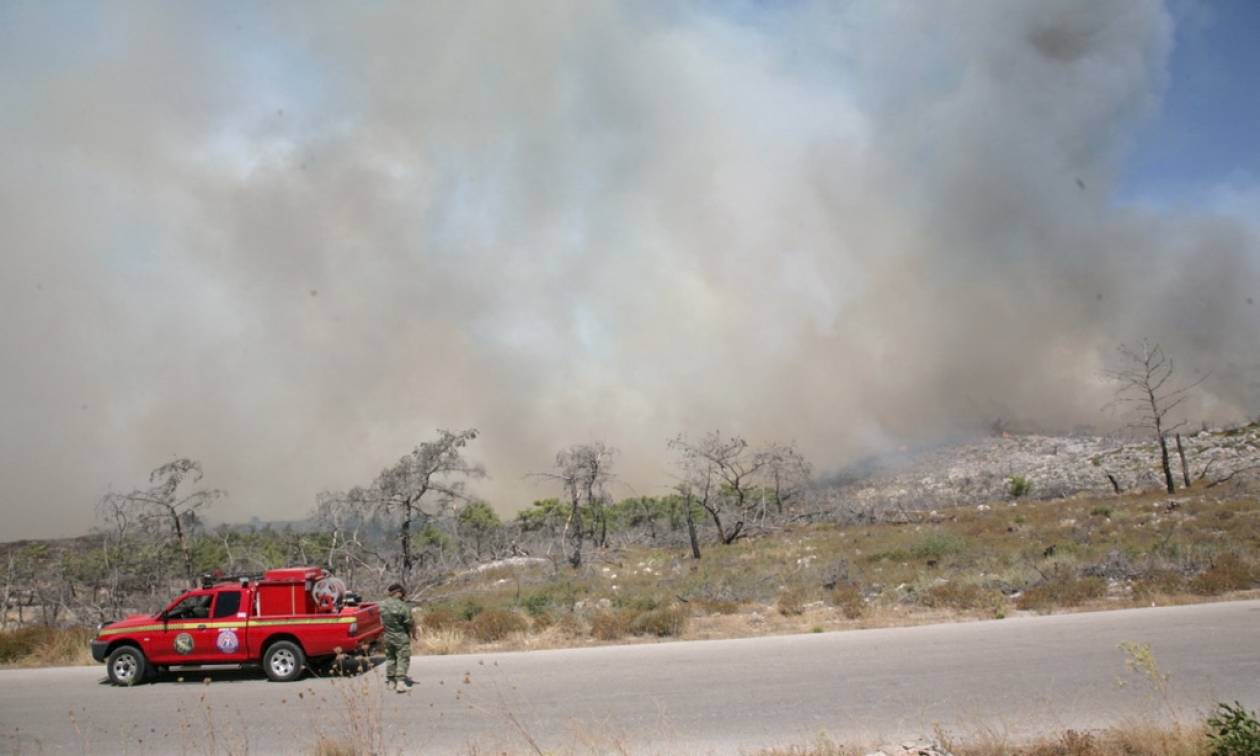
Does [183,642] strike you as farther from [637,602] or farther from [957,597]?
[957,597]

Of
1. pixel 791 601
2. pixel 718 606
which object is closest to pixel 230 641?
pixel 718 606

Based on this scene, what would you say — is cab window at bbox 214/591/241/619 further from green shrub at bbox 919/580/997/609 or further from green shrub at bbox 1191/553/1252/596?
green shrub at bbox 1191/553/1252/596

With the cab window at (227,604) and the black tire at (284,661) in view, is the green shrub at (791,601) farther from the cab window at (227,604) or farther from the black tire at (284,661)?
the cab window at (227,604)

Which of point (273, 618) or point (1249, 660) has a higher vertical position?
point (273, 618)

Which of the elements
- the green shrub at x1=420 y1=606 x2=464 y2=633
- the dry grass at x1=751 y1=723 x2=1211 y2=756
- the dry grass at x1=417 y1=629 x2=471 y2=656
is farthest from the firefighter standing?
the dry grass at x1=751 y1=723 x2=1211 y2=756

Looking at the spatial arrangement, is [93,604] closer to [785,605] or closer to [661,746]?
[785,605]

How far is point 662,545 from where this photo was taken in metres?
40.3

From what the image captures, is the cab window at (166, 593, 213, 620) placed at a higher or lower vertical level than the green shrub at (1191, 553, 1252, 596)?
higher

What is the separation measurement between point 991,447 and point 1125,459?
29467 millimetres

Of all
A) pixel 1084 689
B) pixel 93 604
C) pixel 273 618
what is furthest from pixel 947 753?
pixel 93 604

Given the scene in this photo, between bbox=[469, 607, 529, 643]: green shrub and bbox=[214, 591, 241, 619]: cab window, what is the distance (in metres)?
4.76

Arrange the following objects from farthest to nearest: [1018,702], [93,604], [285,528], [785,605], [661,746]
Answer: [285,528] → [93,604] → [785,605] → [1018,702] → [661,746]

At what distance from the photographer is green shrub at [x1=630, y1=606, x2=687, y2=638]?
48.5ft

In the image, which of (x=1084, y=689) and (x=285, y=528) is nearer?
(x=1084, y=689)
